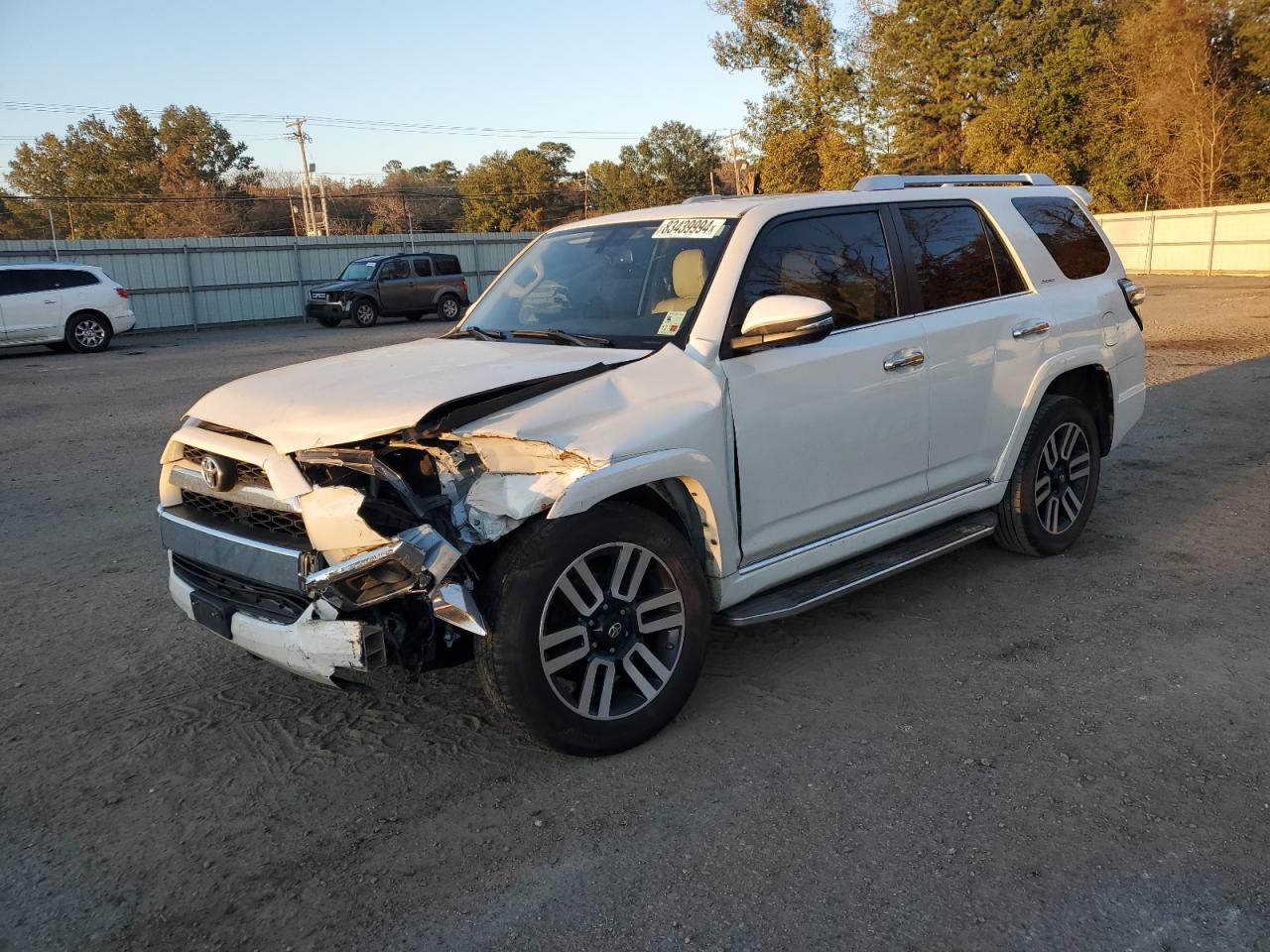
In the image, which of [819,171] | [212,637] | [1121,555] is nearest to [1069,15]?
[819,171]

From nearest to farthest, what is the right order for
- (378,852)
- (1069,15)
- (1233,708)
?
(378,852), (1233,708), (1069,15)

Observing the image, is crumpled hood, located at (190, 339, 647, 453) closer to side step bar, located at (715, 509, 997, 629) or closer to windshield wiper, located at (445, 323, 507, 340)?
windshield wiper, located at (445, 323, 507, 340)

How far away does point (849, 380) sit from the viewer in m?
4.02

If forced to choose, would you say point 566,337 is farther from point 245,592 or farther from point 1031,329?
point 1031,329

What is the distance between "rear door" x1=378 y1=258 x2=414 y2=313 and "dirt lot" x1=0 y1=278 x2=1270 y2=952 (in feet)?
65.4

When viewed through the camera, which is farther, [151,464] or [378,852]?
[151,464]

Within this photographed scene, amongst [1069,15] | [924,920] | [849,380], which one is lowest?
[924,920]

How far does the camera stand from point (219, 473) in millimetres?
3416

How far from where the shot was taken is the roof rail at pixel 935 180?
4645 mm

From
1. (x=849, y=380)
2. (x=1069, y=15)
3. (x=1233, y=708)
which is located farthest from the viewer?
(x=1069, y=15)

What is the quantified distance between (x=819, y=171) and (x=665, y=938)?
A: 42987mm

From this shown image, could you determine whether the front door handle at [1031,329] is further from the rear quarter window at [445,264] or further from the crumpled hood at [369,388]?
the rear quarter window at [445,264]

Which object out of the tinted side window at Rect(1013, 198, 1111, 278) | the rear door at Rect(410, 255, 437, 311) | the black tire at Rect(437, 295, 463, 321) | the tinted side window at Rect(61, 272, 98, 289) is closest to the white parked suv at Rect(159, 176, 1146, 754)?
the tinted side window at Rect(1013, 198, 1111, 278)

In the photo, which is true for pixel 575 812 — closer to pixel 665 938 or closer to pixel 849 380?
pixel 665 938
